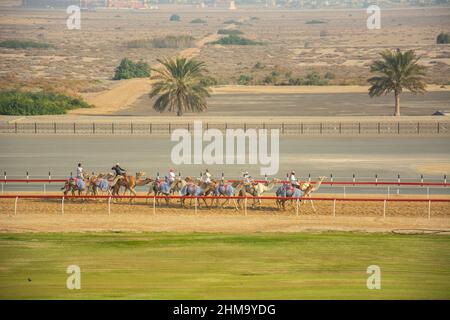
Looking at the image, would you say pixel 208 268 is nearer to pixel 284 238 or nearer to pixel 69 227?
pixel 284 238

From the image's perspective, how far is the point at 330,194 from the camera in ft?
162

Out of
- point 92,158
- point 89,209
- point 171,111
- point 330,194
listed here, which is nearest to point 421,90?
point 171,111

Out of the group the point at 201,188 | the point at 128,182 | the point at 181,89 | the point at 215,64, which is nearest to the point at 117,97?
the point at 181,89

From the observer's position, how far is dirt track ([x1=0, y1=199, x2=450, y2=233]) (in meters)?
41.1

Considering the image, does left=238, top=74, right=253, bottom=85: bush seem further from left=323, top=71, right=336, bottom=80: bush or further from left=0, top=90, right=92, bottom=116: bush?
left=0, top=90, right=92, bottom=116: bush

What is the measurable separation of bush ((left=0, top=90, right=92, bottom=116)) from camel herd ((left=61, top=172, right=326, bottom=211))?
37508mm

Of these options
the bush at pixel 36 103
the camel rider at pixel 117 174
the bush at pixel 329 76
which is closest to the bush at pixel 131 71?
the bush at pixel 329 76

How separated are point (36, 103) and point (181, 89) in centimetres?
1205

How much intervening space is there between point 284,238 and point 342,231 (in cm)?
279

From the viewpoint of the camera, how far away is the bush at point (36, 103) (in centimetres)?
8356

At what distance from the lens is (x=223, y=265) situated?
108ft

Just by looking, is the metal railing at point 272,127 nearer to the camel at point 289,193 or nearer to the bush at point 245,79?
the camel at point 289,193

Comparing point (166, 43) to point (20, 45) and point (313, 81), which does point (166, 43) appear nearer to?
point (20, 45)

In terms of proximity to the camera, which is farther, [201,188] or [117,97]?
[117,97]
